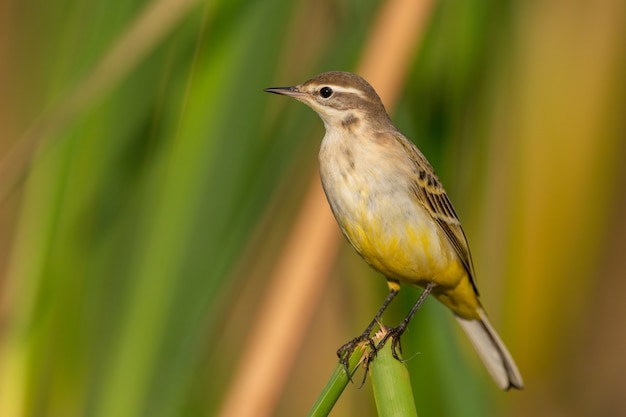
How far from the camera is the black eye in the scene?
2.70 metres

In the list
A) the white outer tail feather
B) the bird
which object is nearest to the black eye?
the bird

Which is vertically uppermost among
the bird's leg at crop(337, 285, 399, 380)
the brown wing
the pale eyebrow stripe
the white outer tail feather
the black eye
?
the black eye

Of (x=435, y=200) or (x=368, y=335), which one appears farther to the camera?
(x=435, y=200)

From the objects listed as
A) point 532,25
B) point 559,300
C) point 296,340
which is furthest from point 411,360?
point 532,25

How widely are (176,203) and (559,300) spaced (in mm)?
1146

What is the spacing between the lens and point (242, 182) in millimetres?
2031

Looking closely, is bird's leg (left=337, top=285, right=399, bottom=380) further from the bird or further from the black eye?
the black eye

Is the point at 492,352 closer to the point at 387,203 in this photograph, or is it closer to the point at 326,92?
the point at 387,203

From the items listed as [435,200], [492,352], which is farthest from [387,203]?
[492,352]

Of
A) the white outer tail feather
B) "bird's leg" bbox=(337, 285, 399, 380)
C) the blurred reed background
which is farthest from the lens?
the white outer tail feather

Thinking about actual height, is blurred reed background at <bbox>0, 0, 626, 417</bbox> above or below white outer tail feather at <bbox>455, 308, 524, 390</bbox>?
above

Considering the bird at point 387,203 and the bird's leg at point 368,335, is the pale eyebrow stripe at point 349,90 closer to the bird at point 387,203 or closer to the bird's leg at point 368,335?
the bird at point 387,203

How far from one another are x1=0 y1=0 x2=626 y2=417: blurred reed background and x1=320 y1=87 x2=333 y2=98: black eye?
335mm

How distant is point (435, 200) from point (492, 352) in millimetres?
535
